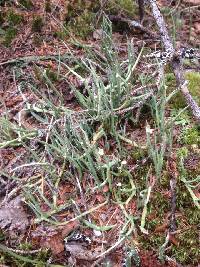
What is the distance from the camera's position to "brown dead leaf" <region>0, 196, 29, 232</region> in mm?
2322

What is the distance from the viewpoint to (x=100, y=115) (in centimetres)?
250

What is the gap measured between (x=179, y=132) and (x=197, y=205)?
52 cm

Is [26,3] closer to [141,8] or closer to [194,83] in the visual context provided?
[141,8]

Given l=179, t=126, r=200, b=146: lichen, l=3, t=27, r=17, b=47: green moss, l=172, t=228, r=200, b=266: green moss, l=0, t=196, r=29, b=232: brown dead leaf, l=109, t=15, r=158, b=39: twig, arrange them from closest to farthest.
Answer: l=172, t=228, r=200, b=266: green moss → l=0, t=196, r=29, b=232: brown dead leaf → l=179, t=126, r=200, b=146: lichen → l=3, t=27, r=17, b=47: green moss → l=109, t=15, r=158, b=39: twig

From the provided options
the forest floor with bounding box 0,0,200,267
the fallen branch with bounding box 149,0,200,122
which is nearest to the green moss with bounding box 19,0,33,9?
the forest floor with bounding box 0,0,200,267

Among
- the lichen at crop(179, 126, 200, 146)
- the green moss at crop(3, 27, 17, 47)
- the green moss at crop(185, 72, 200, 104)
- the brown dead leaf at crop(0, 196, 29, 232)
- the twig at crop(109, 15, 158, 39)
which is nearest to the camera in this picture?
the brown dead leaf at crop(0, 196, 29, 232)

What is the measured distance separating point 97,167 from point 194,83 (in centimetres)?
101

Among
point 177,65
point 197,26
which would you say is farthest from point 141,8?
point 177,65

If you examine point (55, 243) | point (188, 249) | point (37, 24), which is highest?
point (37, 24)

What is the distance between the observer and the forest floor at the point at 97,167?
2.19m

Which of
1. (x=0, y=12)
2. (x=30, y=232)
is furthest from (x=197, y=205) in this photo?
(x=0, y=12)

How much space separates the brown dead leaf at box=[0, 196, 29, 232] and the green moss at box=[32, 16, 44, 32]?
1468 millimetres

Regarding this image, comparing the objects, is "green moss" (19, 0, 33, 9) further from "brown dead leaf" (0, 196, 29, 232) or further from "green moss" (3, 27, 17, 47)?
"brown dead leaf" (0, 196, 29, 232)

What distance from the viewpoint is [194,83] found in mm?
2902
